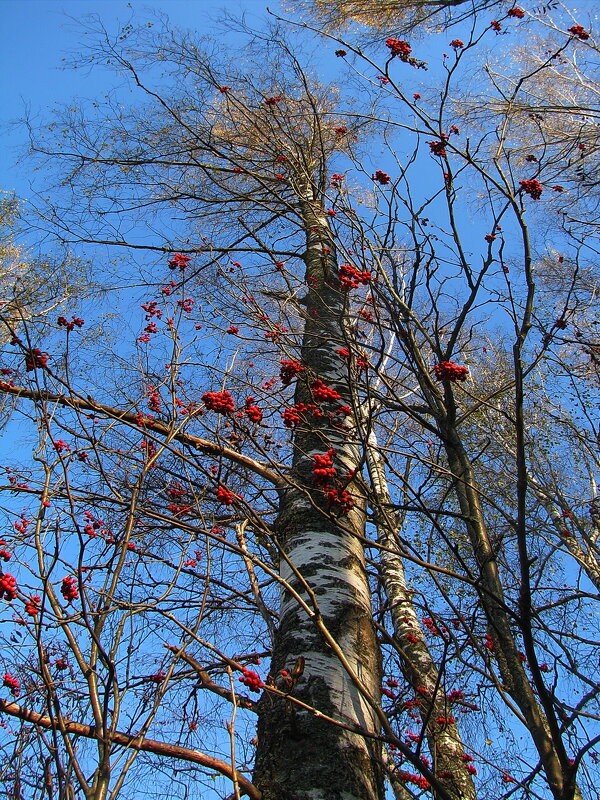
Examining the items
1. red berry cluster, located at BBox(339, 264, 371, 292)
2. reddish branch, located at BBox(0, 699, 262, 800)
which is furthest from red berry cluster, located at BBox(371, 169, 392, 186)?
reddish branch, located at BBox(0, 699, 262, 800)

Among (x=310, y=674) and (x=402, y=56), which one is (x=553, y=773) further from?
(x=402, y=56)

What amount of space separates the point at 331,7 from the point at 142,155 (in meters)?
4.12

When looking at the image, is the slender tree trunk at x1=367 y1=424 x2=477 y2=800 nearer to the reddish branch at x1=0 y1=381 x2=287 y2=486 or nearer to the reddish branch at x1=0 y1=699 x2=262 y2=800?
the reddish branch at x1=0 y1=381 x2=287 y2=486

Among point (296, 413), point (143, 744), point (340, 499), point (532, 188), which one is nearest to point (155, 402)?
point (296, 413)

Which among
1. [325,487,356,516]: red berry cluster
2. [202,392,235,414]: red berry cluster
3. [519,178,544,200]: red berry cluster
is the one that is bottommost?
[325,487,356,516]: red berry cluster

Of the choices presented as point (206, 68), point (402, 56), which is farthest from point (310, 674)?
point (206, 68)

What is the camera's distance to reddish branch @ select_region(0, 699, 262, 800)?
48.8 inches

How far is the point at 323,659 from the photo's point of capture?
1498 millimetres

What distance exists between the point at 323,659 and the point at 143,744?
495 millimetres

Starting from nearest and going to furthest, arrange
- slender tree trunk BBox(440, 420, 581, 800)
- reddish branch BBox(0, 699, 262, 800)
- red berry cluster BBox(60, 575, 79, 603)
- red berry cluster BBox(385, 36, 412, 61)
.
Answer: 1. slender tree trunk BBox(440, 420, 581, 800)
2. reddish branch BBox(0, 699, 262, 800)
3. red berry cluster BBox(60, 575, 79, 603)
4. red berry cluster BBox(385, 36, 412, 61)

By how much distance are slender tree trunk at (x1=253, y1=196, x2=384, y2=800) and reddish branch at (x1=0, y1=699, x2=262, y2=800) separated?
0.05m

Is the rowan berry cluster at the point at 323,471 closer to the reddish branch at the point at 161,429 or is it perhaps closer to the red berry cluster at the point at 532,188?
the reddish branch at the point at 161,429

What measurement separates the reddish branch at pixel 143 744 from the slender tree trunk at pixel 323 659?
5 cm

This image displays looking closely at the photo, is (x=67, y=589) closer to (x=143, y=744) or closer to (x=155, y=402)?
(x=143, y=744)
